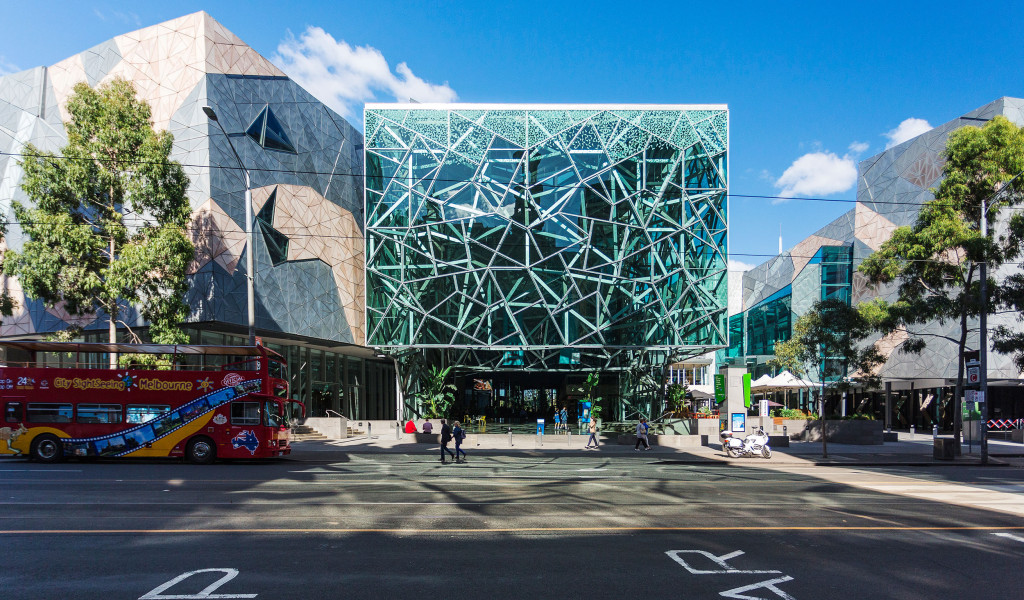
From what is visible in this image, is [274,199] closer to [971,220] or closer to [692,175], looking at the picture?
[692,175]

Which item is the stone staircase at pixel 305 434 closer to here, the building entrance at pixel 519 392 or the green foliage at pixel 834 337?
the building entrance at pixel 519 392

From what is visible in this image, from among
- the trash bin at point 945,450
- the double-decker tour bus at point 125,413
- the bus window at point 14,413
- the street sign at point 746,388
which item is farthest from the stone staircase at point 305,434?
the trash bin at point 945,450

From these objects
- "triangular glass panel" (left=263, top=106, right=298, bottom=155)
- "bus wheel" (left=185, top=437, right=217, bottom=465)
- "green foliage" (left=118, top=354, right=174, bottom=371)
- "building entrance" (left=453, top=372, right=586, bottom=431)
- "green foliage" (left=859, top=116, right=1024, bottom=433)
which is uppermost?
"triangular glass panel" (left=263, top=106, right=298, bottom=155)

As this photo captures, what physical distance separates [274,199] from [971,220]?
3158cm

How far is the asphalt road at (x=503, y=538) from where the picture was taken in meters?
7.02

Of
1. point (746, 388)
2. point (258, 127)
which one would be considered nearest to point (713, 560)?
point (746, 388)

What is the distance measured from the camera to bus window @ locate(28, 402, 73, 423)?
2086 centimetres

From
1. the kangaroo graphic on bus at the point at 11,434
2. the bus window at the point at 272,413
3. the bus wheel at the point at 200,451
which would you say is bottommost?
the bus wheel at the point at 200,451

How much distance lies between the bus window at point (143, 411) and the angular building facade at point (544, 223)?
16.4 meters

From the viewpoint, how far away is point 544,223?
37.3 metres

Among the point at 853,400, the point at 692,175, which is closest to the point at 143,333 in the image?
the point at 692,175

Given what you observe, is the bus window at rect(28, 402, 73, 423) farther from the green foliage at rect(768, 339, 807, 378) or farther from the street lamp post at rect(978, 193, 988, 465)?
the green foliage at rect(768, 339, 807, 378)

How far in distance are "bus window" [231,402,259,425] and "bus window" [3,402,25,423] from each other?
6570 mm

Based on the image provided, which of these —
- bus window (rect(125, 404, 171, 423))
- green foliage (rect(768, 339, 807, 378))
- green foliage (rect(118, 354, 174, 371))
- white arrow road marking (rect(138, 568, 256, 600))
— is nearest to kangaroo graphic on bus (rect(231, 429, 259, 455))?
bus window (rect(125, 404, 171, 423))
